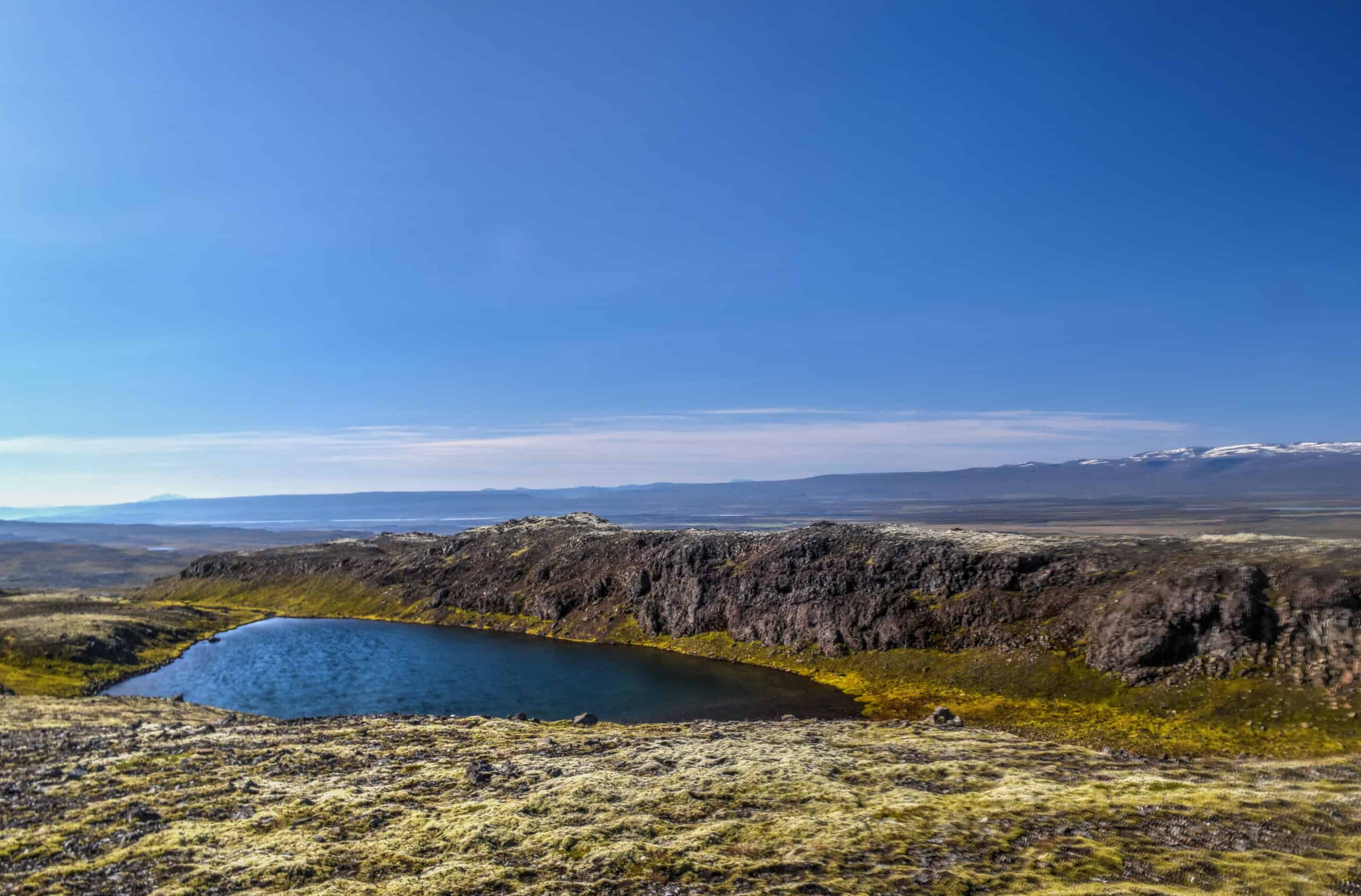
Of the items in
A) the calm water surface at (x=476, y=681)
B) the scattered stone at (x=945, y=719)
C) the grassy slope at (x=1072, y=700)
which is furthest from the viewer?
the calm water surface at (x=476, y=681)

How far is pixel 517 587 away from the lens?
12712cm

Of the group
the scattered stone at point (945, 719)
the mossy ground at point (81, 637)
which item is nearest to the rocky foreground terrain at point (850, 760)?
the mossy ground at point (81, 637)

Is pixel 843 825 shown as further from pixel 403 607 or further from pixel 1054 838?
pixel 403 607

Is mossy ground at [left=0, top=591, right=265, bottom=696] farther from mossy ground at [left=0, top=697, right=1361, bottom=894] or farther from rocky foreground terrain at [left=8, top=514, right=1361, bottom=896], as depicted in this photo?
mossy ground at [left=0, top=697, right=1361, bottom=894]

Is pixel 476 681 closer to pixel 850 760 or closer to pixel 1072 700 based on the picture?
pixel 850 760

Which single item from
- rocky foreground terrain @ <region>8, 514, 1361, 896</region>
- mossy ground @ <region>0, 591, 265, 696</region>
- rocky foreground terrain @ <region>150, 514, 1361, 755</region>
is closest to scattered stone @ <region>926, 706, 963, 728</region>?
rocky foreground terrain @ <region>8, 514, 1361, 896</region>

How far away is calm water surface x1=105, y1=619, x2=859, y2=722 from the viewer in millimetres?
68188

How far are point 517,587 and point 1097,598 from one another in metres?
92.6

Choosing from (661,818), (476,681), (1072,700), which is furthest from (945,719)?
(476,681)

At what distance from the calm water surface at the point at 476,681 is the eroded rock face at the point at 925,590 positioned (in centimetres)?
1049

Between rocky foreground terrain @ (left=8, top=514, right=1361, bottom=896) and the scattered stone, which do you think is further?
the scattered stone

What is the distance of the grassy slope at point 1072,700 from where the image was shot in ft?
158

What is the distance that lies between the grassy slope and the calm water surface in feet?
14.4

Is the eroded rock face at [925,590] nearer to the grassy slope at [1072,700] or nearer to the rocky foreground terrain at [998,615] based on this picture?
the rocky foreground terrain at [998,615]
